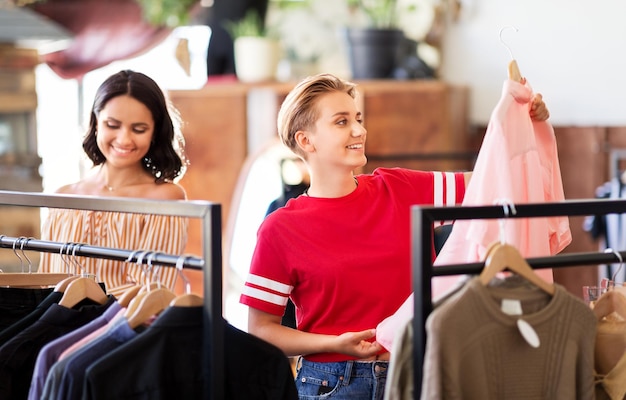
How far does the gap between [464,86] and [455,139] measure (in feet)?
0.96

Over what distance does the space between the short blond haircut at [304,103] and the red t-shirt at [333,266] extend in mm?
175

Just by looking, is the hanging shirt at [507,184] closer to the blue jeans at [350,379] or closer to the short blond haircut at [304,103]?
the blue jeans at [350,379]

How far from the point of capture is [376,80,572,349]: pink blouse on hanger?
5.32ft

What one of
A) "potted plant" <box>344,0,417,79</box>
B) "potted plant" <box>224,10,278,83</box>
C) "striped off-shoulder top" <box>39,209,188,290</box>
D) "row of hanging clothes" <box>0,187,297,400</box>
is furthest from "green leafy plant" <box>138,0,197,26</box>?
"row of hanging clothes" <box>0,187,297,400</box>

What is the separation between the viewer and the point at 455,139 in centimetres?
466

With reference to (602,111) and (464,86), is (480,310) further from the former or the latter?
(464,86)

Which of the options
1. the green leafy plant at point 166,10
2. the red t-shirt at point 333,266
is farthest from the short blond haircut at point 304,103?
the green leafy plant at point 166,10

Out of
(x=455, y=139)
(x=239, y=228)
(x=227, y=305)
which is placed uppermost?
(x=455, y=139)

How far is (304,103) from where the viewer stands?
1.93 meters

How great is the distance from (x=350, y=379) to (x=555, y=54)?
2944 millimetres

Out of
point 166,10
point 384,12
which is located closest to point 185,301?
point 384,12

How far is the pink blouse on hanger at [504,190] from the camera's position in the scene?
63.8 inches

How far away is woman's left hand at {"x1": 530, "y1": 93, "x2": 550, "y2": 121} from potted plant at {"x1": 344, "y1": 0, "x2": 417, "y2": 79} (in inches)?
113

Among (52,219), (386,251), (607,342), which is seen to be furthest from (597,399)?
(52,219)
